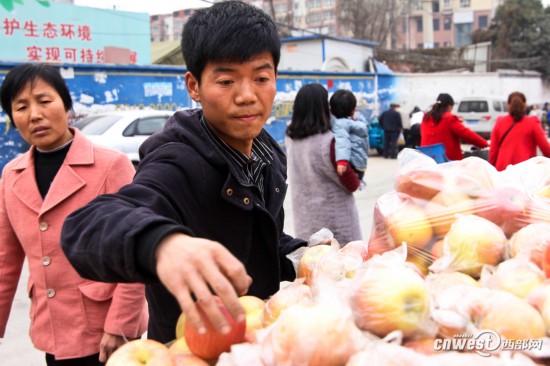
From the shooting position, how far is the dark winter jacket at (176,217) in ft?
3.71

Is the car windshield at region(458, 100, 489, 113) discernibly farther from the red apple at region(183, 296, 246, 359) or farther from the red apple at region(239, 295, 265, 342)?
the red apple at region(183, 296, 246, 359)

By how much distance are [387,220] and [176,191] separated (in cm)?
62

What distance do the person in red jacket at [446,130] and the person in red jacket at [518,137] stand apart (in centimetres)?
29

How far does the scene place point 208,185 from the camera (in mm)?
1669

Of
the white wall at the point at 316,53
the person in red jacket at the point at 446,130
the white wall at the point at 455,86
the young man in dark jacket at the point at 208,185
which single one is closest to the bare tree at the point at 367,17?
the white wall at the point at 455,86

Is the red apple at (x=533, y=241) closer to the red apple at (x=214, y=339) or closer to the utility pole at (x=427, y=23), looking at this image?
the red apple at (x=214, y=339)

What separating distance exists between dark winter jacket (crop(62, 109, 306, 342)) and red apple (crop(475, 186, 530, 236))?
657 mm

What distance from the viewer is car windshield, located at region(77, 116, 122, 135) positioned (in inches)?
395

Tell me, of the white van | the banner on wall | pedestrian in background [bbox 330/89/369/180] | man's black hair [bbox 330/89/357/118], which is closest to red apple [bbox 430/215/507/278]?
pedestrian in background [bbox 330/89/369/180]

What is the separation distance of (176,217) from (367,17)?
→ 44.1 metres

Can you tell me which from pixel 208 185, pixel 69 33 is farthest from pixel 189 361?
pixel 69 33

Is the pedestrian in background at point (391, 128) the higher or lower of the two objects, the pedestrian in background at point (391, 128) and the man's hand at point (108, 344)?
the higher

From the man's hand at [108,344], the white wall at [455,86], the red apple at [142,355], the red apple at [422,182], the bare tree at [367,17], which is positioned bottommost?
the man's hand at [108,344]

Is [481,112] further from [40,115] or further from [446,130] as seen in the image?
[40,115]
